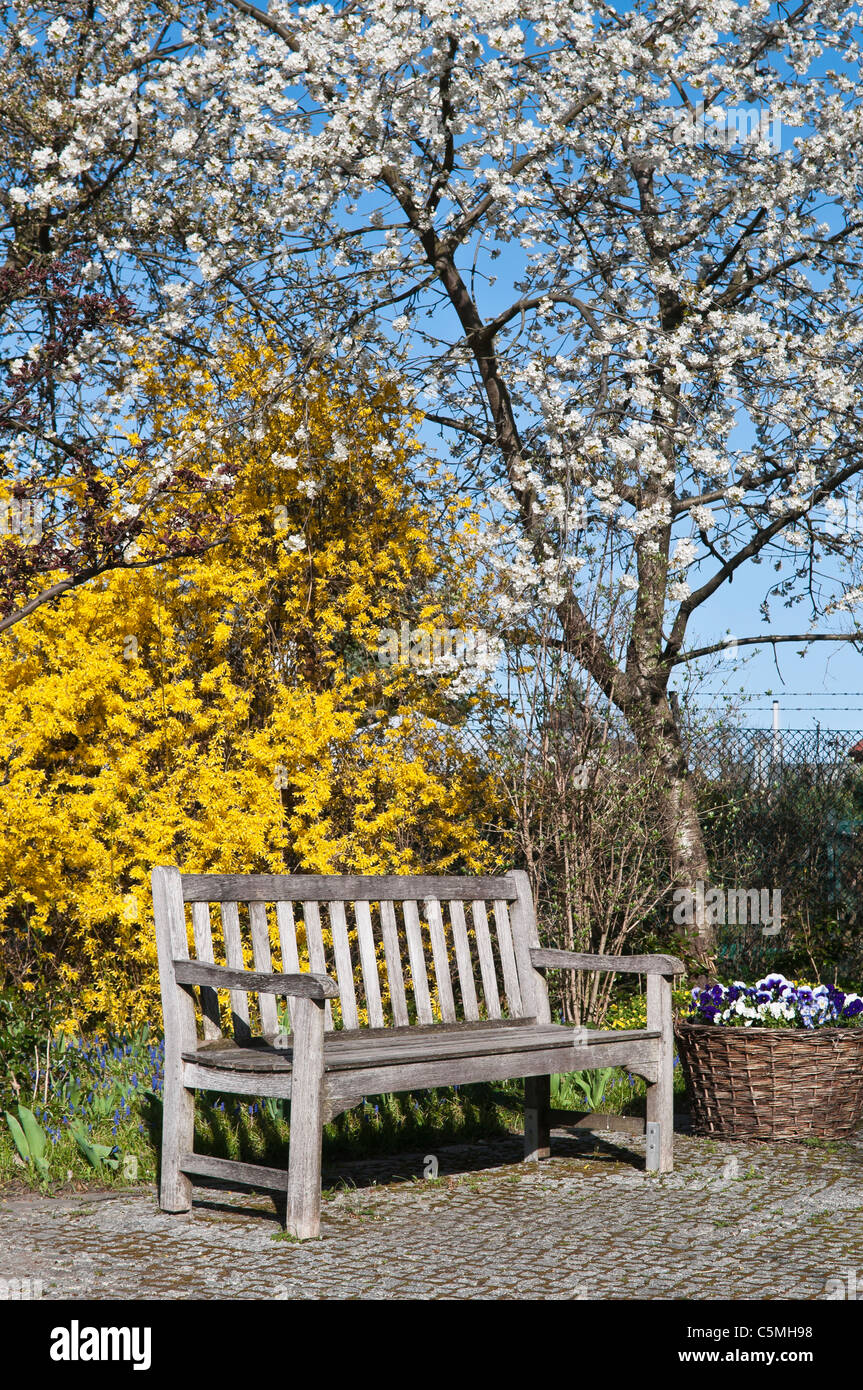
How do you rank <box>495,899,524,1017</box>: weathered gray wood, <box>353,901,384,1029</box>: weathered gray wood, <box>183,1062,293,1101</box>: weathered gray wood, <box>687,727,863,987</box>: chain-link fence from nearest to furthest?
<box>183,1062,293,1101</box>: weathered gray wood
<box>353,901,384,1029</box>: weathered gray wood
<box>495,899,524,1017</box>: weathered gray wood
<box>687,727,863,987</box>: chain-link fence

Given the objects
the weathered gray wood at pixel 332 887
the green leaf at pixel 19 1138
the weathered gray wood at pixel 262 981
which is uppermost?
the weathered gray wood at pixel 332 887

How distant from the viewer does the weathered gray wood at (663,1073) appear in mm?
4633

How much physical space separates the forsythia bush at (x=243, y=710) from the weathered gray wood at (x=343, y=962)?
5.36 feet

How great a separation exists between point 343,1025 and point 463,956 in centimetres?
57

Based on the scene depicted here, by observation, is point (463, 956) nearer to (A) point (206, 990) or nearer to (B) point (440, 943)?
(B) point (440, 943)

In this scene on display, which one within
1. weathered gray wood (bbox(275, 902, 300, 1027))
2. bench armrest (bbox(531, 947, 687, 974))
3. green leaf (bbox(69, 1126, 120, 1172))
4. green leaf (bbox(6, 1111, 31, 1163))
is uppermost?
weathered gray wood (bbox(275, 902, 300, 1027))

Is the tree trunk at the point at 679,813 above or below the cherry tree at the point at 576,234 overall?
below

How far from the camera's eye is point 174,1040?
4.03 meters

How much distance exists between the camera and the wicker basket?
16.5ft

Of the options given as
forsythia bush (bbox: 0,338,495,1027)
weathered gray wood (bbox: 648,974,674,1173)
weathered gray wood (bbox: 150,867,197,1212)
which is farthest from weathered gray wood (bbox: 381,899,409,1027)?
forsythia bush (bbox: 0,338,495,1027)

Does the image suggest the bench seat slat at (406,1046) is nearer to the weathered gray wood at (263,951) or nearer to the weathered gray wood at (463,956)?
the weathered gray wood at (263,951)

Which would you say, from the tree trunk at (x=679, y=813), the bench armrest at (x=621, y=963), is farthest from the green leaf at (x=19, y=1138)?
the tree trunk at (x=679, y=813)

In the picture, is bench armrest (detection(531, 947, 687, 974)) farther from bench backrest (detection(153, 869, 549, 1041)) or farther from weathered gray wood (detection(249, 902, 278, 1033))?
weathered gray wood (detection(249, 902, 278, 1033))

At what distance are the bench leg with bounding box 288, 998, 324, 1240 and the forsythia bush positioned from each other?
2.35m
